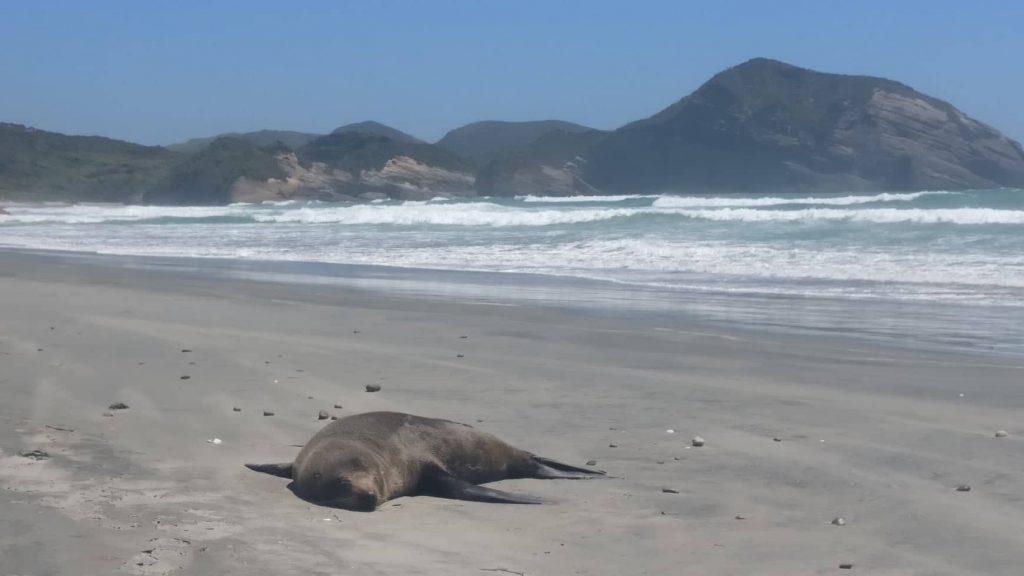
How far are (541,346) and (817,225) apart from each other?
15.5m

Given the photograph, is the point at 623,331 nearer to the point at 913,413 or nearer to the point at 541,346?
the point at 541,346

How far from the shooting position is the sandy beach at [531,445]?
13.2ft

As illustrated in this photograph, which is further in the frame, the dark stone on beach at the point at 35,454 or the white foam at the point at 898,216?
the white foam at the point at 898,216

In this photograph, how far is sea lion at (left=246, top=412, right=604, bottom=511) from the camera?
15.2 ft

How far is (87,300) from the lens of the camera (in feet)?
41.3

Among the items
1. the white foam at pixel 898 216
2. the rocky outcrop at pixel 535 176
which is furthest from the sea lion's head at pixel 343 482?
the rocky outcrop at pixel 535 176

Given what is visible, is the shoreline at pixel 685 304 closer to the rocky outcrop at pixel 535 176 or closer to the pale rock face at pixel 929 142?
the rocky outcrop at pixel 535 176

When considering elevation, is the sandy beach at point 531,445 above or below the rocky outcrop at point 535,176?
→ below

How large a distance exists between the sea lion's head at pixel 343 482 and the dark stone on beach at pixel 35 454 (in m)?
1.15

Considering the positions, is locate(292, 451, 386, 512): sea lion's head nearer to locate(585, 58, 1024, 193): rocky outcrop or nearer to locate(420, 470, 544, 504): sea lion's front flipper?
locate(420, 470, 544, 504): sea lion's front flipper

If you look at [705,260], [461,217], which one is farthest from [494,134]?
[705,260]

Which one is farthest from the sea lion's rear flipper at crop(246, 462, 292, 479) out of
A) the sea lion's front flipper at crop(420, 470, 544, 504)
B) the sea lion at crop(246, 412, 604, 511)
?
the sea lion's front flipper at crop(420, 470, 544, 504)

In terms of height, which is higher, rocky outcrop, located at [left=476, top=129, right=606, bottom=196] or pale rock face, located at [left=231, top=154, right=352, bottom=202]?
rocky outcrop, located at [left=476, top=129, right=606, bottom=196]

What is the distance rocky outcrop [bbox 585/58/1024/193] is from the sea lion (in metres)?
70.3
